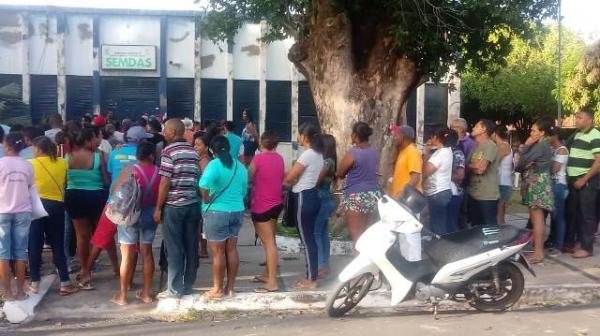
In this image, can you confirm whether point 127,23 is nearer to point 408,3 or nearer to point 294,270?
point 408,3

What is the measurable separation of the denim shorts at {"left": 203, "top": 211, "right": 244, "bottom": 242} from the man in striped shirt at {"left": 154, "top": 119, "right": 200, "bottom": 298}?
21 cm

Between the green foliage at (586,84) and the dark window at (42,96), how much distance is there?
18345 mm

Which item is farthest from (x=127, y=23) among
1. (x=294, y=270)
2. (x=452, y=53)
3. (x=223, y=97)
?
(x=294, y=270)

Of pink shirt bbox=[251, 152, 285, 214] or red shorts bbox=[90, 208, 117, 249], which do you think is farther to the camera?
red shorts bbox=[90, 208, 117, 249]

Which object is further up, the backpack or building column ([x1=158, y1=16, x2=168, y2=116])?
building column ([x1=158, y1=16, x2=168, y2=116])

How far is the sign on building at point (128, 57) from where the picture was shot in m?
22.8

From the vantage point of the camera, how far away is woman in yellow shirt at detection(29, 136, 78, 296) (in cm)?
745

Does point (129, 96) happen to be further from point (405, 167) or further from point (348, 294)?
point (348, 294)

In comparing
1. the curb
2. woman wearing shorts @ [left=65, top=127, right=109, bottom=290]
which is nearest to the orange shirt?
the curb

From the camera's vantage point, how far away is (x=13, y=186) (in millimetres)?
6887

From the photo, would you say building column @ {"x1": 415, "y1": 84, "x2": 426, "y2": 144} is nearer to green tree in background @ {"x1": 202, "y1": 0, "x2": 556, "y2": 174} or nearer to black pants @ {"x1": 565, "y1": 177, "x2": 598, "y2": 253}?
green tree in background @ {"x1": 202, "y1": 0, "x2": 556, "y2": 174}

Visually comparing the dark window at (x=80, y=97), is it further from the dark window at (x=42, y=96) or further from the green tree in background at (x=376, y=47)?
the green tree in background at (x=376, y=47)

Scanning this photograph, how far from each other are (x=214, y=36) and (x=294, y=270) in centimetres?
661

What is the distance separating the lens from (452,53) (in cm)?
1133
